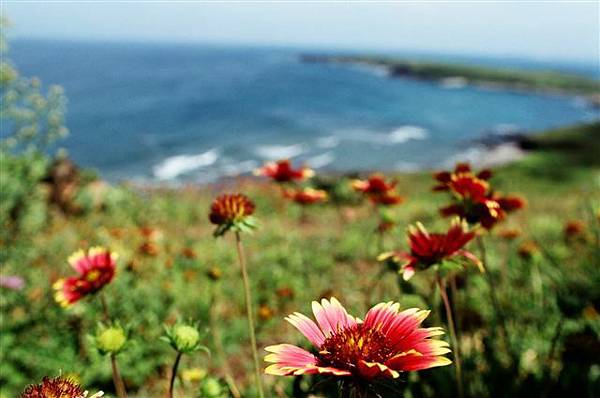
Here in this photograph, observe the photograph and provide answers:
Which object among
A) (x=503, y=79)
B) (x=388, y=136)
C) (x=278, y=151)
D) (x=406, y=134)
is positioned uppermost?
(x=503, y=79)

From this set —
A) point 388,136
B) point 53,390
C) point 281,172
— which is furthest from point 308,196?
point 388,136

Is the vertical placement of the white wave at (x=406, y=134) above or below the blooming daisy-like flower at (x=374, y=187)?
below

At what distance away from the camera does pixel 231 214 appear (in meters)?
1.49

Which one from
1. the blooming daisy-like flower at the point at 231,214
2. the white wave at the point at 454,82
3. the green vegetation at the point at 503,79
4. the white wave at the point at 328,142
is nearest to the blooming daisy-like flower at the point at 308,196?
the blooming daisy-like flower at the point at 231,214

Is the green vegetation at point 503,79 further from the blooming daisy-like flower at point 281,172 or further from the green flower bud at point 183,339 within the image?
the green flower bud at point 183,339

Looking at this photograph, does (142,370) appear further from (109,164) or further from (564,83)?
(564,83)

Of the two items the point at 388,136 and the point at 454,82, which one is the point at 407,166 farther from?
the point at 454,82

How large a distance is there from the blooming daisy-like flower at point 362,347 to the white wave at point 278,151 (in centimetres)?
2739

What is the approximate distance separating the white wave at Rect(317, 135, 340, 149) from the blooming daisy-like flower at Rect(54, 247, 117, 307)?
31.5m

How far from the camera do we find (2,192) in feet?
11.6

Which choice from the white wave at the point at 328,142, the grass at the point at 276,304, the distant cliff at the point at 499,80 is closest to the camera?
the grass at the point at 276,304

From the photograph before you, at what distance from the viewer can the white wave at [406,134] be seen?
37000mm

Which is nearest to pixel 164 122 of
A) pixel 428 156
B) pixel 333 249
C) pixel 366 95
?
pixel 428 156

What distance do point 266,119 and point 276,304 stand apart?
124 ft
